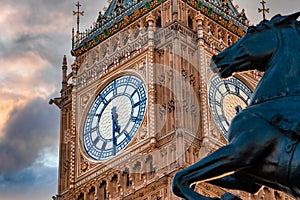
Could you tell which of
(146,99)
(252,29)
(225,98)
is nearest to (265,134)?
(252,29)

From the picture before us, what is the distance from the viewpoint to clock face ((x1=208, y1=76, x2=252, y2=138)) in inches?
1085

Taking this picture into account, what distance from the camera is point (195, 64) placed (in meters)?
28.0

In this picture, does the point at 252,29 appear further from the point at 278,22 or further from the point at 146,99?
the point at 146,99

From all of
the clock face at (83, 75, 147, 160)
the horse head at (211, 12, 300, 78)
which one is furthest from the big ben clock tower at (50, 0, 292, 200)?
the horse head at (211, 12, 300, 78)

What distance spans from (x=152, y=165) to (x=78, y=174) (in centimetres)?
300

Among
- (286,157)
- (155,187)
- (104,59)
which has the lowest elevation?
(286,157)

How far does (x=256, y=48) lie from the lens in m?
6.91

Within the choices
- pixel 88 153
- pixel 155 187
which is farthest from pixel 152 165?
pixel 88 153

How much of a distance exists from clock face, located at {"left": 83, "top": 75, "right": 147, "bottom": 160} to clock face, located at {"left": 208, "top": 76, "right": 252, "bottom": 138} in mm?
1892

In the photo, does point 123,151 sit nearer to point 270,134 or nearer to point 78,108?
point 78,108

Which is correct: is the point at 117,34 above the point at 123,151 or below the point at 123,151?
above

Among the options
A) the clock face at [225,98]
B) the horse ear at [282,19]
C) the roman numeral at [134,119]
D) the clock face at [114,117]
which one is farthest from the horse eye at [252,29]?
the roman numeral at [134,119]

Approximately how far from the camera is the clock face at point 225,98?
27.5 m

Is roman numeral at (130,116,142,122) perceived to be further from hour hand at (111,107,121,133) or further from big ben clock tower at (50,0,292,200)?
hour hand at (111,107,121,133)
